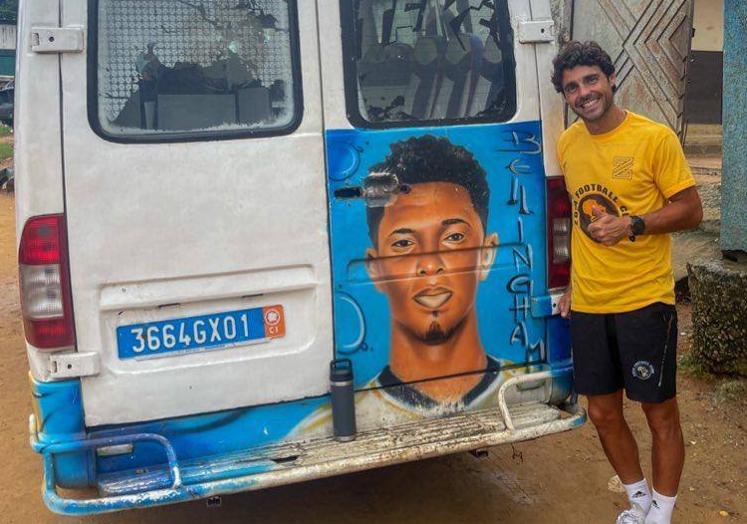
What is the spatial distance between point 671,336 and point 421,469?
1.57 meters

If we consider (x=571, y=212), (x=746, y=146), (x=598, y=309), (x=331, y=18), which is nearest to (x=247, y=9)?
(x=331, y=18)

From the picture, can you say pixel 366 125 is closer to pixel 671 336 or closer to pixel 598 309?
pixel 598 309

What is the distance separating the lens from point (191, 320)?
2.95 meters

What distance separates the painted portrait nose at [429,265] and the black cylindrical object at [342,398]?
0.46 meters

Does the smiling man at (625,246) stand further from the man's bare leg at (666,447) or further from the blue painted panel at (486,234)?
the blue painted panel at (486,234)

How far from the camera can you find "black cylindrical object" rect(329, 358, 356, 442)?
10.2 ft

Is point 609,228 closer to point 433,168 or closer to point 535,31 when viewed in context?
point 433,168

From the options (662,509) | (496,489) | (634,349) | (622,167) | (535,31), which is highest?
(535,31)

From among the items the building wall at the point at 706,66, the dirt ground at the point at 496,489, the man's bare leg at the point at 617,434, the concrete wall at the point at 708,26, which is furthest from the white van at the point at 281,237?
the concrete wall at the point at 708,26

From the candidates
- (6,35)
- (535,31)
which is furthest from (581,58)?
(6,35)

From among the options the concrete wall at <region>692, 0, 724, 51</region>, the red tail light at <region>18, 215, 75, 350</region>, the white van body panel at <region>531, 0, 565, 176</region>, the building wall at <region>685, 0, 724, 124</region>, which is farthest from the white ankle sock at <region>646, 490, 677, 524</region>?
the concrete wall at <region>692, 0, 724, 51</region>

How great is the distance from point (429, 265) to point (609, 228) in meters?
0.69

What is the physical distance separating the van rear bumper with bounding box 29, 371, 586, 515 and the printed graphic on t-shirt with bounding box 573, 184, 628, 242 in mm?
655

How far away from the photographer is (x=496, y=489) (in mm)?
3934
